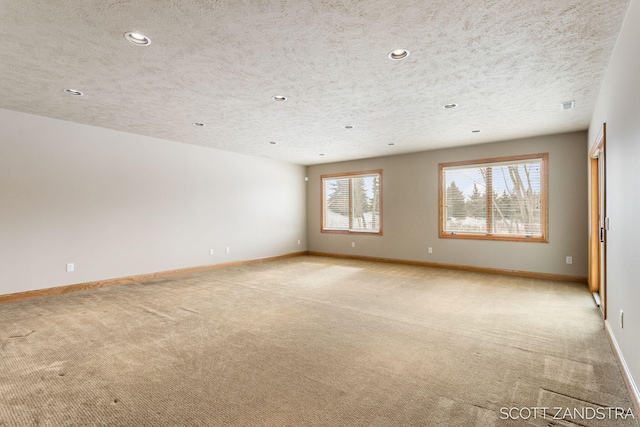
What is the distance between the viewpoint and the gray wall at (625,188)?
2.05 meters

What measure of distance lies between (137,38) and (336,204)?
661 cm

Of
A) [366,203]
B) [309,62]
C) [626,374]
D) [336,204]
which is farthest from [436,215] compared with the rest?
[309,62]

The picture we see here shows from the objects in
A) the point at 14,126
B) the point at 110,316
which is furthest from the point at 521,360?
the point at 14,126

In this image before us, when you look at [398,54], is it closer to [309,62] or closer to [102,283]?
[309,62]

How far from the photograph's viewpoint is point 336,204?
8805 mm

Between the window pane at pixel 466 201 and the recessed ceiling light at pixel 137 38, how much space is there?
5914mm

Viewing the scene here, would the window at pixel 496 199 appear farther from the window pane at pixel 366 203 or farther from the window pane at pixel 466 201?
the window pane at pixel 366 203

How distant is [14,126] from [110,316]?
122 inches

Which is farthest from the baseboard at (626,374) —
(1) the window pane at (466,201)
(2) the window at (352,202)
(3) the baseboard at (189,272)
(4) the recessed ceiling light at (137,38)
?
(2) the window at (352,202)

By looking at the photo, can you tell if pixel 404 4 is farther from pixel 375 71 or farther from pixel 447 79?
pixel 447 79

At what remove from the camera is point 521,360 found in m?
2.58

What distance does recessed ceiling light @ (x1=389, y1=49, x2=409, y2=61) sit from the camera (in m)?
2.78

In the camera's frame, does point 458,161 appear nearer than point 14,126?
No

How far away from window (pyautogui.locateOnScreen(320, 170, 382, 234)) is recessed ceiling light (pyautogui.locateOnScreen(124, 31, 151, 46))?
5966 millimetres
